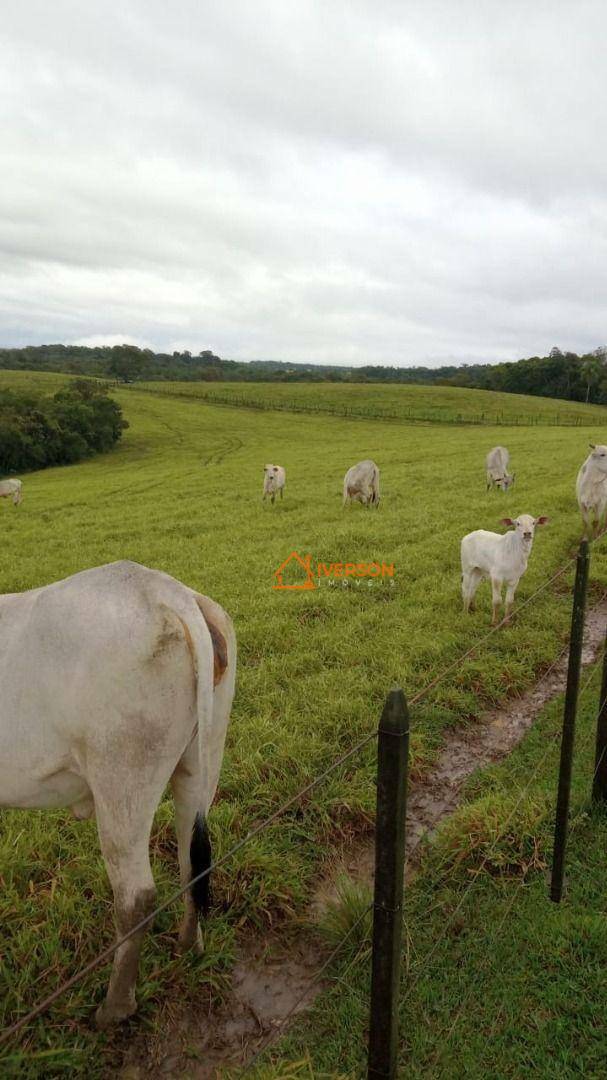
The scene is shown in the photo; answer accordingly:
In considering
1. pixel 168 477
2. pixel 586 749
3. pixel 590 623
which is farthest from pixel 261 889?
pixel 168 477

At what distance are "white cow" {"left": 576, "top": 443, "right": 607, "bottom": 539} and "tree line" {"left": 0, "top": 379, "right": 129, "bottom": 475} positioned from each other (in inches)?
1568

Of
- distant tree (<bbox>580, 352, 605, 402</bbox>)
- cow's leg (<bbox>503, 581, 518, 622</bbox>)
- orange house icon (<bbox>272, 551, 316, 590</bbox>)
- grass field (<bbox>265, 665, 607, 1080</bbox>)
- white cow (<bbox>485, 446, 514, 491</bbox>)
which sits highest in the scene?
distant tree (<bbox>580, 352, 605, 402</bbox>)

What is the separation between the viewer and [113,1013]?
126 inches

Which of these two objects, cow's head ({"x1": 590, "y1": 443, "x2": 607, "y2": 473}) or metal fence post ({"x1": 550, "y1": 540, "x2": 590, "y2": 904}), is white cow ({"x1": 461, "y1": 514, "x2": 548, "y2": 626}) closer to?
metal fence post ({"x1": 550, "y1": 540, "x2": 590, "y2": 904})

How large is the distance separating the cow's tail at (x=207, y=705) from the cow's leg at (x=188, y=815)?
0.14ft

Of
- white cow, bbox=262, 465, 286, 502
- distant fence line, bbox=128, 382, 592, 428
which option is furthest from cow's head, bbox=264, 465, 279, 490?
distant fence line, bbox=128, 382, 592, 428

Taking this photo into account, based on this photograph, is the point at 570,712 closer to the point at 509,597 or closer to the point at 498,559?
the point at 509,597

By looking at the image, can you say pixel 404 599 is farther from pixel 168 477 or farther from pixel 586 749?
pixel 168 477

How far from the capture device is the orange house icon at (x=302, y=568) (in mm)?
10266

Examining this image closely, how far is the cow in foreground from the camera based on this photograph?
119 inches

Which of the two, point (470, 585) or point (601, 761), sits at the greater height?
point (470, 585)

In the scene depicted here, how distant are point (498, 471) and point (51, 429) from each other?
3527cm

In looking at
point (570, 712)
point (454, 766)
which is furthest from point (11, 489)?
point (570, 712)

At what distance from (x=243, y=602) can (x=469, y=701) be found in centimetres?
416
